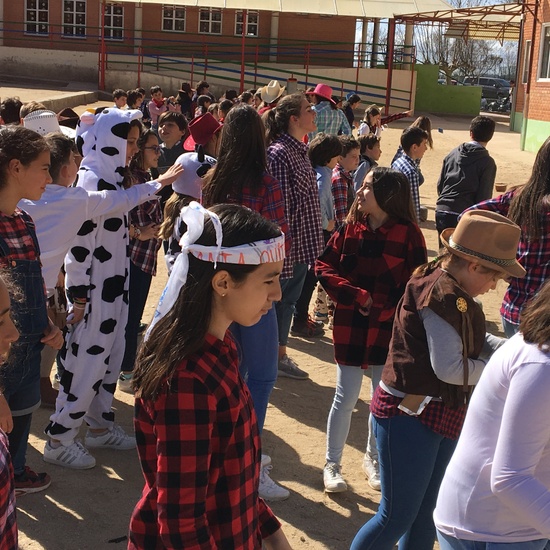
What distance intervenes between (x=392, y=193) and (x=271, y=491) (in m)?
1.72

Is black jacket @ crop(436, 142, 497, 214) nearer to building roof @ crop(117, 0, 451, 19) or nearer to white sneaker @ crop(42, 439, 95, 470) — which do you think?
Result: white sneaker @ crop(42, 439, 95, 470)

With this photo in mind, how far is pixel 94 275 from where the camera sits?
4586mm

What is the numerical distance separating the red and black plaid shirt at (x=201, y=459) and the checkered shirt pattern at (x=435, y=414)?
0.90 meters

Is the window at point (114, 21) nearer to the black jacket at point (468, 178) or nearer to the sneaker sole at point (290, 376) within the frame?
the black jacket at point (468, 178)

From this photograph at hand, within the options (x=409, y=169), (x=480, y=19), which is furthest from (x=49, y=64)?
(x=409, y=169)

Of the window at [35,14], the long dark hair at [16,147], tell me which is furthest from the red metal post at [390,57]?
the long dark hair at [16,147]

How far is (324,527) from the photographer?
13.7 ft

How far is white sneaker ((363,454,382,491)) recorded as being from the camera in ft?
15.1

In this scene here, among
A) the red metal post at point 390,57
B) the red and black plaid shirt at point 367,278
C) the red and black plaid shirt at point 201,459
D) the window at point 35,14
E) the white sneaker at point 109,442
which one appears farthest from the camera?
the window at point 35,14

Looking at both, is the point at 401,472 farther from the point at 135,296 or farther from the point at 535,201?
the point at 135,296

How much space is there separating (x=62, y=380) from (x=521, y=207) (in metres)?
2.69

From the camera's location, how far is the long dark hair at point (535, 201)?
4.18 metres

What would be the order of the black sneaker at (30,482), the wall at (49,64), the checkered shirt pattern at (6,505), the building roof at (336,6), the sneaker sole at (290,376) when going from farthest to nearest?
the wall at (49,64)
the building roof at (336,6)
the sneaker sole at (290,376)
the black sneaker at (30,482)
the checkered shirt pattern at (6,505)

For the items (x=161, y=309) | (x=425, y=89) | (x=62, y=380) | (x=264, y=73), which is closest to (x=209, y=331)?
(x=161, y=309)
